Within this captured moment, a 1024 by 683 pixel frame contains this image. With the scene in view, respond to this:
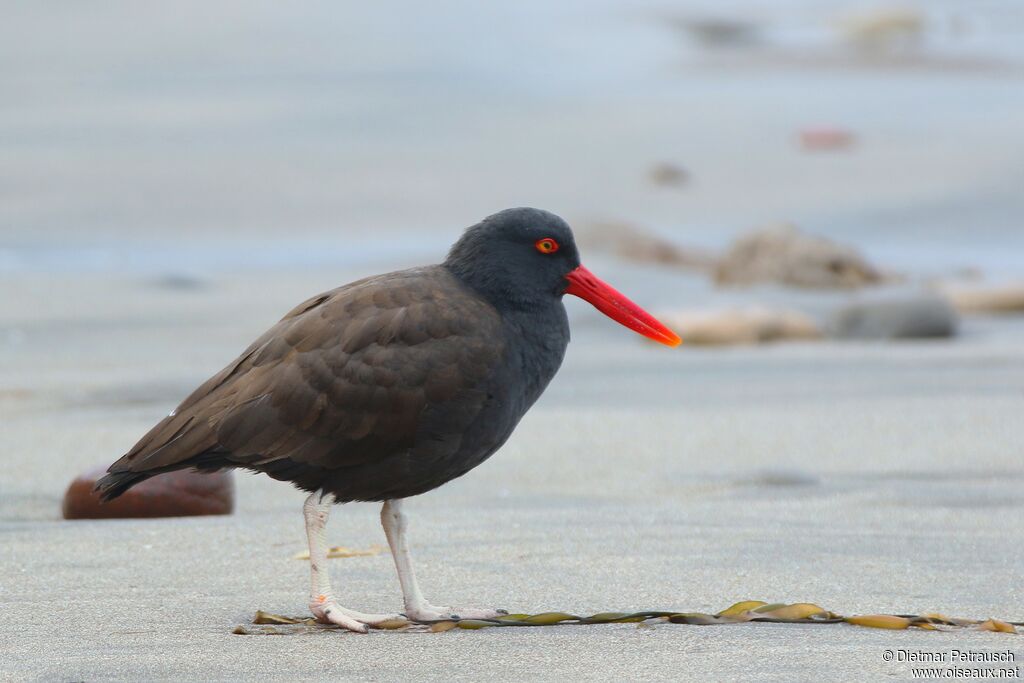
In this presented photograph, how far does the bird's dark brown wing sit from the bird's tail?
17mm

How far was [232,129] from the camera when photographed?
1870 cm

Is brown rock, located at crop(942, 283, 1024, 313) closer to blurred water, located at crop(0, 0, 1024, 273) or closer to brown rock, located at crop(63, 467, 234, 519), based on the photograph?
blurred water, located at crop(0, 0, 1024, 273)

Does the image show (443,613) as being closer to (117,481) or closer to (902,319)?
(117,481)

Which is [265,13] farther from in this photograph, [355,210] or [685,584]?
[685,584]

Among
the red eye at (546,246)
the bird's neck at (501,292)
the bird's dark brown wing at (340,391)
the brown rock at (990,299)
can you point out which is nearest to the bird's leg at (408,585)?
the bird's dark brown wing at (340,391)

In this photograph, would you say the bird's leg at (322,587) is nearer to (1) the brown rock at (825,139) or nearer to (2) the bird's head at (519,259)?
(2) the bird's head at (519,259)

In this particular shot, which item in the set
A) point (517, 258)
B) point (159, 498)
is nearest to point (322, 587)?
point (517, 258)

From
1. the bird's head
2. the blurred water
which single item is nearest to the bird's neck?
the bird's head

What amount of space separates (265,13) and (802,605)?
20.7m

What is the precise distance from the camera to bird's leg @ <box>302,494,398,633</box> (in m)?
4.33

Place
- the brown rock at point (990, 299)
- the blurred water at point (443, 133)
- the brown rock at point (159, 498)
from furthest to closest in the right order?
the blurred water at point (443, 133), the brown rock at point (990, 299), the brown rock at point (159, 498)

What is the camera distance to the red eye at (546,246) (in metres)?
4.88

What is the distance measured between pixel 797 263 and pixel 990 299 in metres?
1.30

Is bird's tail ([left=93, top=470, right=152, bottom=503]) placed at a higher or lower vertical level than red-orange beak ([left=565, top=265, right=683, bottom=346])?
lower
